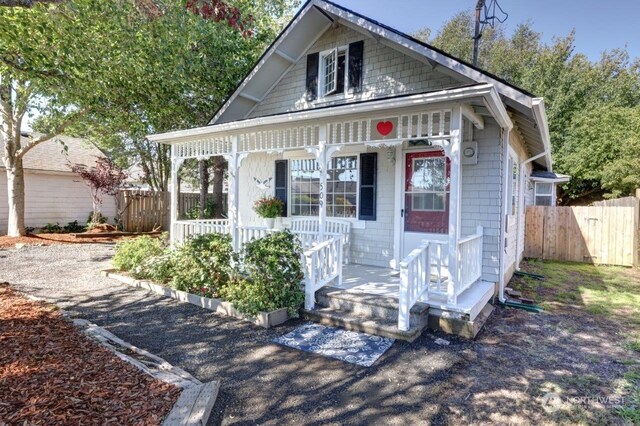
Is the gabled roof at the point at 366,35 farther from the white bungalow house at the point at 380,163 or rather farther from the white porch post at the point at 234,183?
the white porch post at the point at 234,183

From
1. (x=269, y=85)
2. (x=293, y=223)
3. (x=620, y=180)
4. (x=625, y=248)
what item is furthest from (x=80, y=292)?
(x=620, y=180)

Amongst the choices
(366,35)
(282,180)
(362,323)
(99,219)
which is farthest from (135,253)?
(99,219)

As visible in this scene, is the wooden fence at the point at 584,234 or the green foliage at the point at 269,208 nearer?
the green foliage at the point at 269,208

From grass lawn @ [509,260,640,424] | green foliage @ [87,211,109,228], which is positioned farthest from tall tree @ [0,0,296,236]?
grass lawn @ [509,260,640,424]

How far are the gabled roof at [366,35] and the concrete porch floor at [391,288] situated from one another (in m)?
2.90

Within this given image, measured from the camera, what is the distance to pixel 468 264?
5266mm

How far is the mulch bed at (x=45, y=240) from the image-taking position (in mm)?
11273

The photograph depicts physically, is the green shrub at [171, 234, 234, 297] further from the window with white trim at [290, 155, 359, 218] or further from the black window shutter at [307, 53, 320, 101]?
the black window shutter at [307, 53, 320, 101]

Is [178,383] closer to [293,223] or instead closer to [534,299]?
[293,223]

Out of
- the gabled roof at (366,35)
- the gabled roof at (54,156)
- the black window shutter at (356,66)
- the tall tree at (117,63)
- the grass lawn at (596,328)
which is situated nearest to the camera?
the grass lawn at (596,328)

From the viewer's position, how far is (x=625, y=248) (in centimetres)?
999

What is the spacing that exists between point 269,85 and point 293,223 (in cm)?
373

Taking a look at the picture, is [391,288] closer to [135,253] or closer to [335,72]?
[335,72]

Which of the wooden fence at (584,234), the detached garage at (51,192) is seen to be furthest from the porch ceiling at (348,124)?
the detached garage at (51,192)
